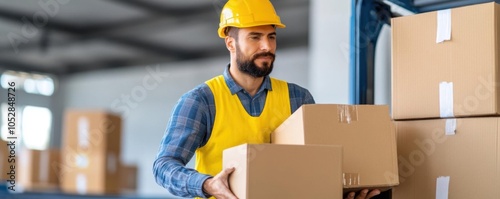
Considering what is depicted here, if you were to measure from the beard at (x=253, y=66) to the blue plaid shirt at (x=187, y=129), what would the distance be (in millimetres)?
80

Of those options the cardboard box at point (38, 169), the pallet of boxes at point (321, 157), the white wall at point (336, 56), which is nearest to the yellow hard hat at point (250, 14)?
the pallet of boxes at point (321, 157)

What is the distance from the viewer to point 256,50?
2.47m

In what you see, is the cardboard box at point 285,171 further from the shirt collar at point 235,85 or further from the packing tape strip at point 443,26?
the packing tape strip at point 443,26

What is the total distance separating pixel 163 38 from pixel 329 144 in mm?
8462

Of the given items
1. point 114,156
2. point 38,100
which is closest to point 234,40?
point 114,156

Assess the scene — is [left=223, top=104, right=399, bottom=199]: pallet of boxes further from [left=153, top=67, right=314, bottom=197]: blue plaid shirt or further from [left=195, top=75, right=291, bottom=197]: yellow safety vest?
[left=153, top=67, right=314, bottom=197]: blue plaid shirt

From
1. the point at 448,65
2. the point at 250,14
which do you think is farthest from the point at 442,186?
the point at 250,14

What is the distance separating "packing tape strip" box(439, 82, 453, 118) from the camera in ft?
7.91

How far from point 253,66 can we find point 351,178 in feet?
1.83

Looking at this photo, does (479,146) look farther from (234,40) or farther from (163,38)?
(163,38)

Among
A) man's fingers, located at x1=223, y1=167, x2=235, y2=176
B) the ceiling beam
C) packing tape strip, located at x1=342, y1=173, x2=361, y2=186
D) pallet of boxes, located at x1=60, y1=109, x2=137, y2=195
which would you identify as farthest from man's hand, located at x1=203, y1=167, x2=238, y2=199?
the ceiling beam

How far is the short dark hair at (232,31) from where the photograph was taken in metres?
2.53

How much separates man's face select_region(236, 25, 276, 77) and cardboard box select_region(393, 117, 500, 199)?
57 cm

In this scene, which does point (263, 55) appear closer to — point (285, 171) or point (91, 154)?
point (285, 171)
